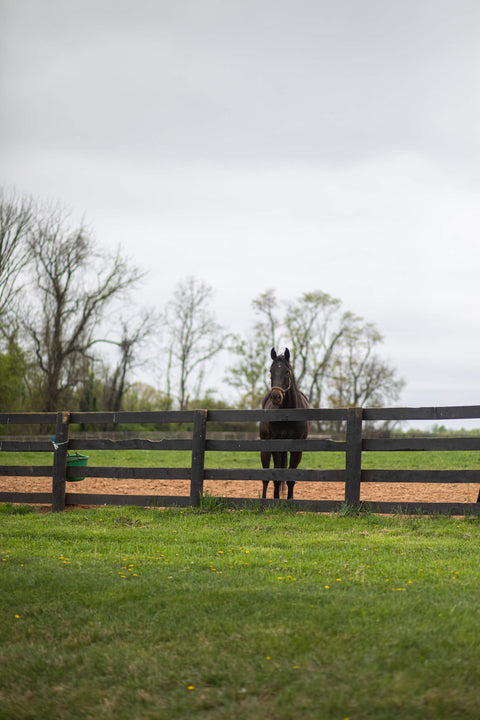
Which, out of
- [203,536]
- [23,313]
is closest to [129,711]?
[203,536]

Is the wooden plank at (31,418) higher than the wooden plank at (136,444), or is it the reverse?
the wooden plank at (31,418)

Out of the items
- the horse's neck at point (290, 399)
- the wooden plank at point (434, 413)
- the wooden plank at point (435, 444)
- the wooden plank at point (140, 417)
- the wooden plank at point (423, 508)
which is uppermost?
the horse's neck at point (290, 399)

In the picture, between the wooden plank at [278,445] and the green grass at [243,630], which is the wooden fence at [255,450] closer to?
the wooden plank at [278,445]

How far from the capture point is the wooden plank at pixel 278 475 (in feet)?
27.8

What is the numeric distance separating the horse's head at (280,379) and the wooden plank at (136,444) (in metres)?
1.55

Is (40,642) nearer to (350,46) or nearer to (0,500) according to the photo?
(0,500)

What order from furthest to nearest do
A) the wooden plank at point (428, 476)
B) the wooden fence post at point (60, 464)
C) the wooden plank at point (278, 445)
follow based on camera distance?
the wooden fence post at point (60, 464) → the wooden plank at point (278, 445) → the wooden plank at point (428, 476)

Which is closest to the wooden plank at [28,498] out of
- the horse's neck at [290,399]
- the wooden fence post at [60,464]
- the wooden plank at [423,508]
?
the wooden fence post at [60,464]

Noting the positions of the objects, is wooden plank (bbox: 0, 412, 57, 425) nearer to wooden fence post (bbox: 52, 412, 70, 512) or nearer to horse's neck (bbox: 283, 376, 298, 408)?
wooden fence post (bbox: 52, 412, 70, 512)

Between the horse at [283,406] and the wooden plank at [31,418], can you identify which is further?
the wooden plank at [31,418]

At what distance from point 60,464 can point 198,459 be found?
2.42 meters

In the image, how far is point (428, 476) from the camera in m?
7.91

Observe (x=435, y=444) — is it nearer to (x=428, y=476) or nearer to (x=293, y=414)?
(x=428, y=476)

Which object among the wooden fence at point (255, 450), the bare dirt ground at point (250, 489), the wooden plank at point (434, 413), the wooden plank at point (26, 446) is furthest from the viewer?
the bare dirt ground at point (250, 489)
